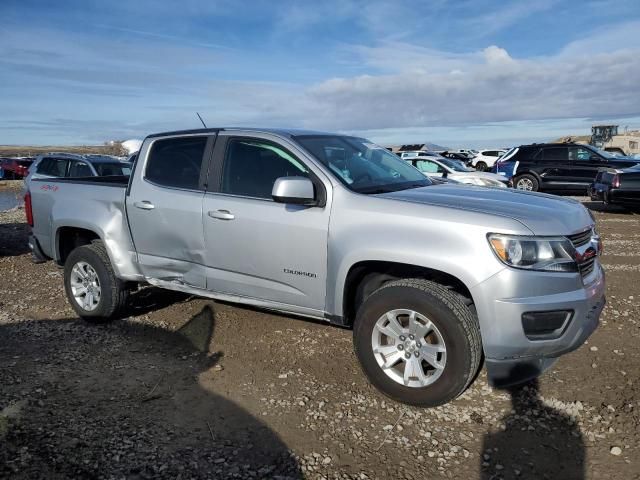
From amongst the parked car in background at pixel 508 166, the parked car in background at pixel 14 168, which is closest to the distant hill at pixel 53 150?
the parked car in background at pixel 14 168

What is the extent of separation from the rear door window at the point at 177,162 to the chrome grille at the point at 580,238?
2885 millimetres

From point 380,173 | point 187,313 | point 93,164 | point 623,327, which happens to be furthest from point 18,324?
point 93,164

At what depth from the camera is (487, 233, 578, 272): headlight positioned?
3.36 meters

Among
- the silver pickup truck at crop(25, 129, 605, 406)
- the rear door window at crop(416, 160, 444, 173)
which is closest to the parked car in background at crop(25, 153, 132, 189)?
the silver pickup truck at crop(25, 129, 605, 406)

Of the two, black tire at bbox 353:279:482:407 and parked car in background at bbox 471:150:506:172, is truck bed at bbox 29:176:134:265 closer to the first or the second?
black tire at bbox 353:279:482:407

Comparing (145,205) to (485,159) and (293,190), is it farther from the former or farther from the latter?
(485,159)

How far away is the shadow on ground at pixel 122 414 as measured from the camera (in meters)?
3.12

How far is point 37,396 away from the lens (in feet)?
13.0

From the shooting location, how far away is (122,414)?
3.72 meters

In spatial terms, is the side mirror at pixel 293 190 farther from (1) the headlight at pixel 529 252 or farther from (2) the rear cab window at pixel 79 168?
(2) the rear cab window at pixel 79 168

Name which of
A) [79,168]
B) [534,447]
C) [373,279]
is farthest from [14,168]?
[534,447]

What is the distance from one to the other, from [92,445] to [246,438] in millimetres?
901

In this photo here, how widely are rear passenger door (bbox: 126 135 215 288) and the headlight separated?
95.1 inches

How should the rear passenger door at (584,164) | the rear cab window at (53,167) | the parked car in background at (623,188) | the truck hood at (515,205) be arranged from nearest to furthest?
the truck hood at (515,205) → the parked car in background at (623,188) → the rear cab window at (53,167) → the rear passenger door at (584,164)
